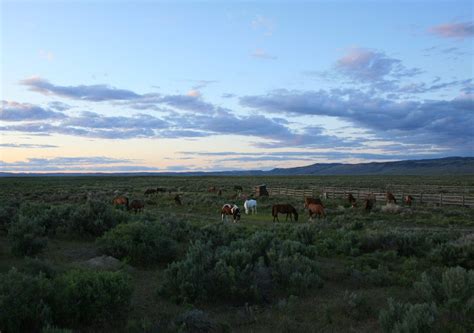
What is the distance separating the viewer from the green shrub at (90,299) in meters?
6.46

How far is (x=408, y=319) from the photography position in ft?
19.5

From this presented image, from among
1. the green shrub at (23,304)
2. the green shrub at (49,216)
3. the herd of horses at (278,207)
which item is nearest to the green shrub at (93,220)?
the green shrub at (49,216)

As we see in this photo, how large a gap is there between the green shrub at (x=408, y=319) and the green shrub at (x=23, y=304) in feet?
16.1

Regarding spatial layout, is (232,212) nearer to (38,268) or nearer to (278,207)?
(278,207)

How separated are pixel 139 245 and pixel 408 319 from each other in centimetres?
699

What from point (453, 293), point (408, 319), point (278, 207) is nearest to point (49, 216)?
point (408, 319)

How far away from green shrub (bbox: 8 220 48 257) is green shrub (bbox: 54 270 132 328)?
4.33 m

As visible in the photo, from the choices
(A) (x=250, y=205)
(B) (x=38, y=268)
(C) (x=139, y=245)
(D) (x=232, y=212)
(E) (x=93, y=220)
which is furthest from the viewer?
(A) (x=250, y=205)

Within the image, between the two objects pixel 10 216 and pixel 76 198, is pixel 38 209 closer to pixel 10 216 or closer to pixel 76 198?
pixel 10 216

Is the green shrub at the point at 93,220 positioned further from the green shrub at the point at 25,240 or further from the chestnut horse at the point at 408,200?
the chestnut horse at the point at 408,200

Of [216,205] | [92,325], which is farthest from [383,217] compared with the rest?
[92,325]

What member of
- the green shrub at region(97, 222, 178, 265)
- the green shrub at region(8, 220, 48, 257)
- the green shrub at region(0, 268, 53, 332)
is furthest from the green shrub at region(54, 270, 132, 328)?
the green shrub at region(8, 220, 48, 257)

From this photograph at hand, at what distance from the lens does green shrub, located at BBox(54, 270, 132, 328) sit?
6.46 meters

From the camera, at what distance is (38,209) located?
1683 cm
